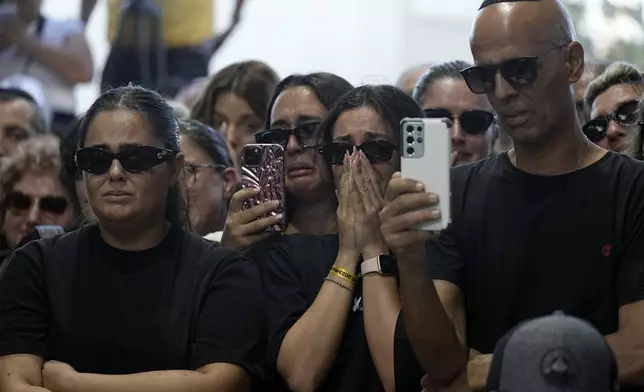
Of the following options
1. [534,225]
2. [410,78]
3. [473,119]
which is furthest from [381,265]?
[410,78]

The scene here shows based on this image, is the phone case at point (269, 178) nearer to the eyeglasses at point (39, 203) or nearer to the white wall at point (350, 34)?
the eyeglasses at point (39, 203)

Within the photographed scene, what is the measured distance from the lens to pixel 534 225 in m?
2.59

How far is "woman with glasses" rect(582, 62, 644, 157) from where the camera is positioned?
11.5ft

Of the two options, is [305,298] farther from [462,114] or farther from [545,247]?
[462,114]

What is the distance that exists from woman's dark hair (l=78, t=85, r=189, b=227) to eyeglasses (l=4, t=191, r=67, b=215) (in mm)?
1132

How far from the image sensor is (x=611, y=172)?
2.58 m

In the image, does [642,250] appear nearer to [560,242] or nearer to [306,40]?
[560,242]

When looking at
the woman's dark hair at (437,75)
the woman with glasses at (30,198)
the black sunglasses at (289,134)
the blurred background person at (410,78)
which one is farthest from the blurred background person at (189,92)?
the black sunglasses at (289,134)

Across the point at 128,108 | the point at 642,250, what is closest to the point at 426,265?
the point at 642,250

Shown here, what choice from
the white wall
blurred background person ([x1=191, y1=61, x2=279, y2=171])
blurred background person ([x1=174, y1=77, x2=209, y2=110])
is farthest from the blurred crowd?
blurred background person ([x1=174, y1=77, x2=209, y2=110])

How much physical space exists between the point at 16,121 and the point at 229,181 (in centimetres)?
162

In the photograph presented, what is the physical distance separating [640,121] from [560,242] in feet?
2.25

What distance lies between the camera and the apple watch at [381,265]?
9.20 feet

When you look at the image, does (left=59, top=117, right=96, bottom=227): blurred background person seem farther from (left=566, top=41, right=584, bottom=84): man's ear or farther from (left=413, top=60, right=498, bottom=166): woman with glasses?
(left=566, top=41, right=584, bottom=84): man's ear
